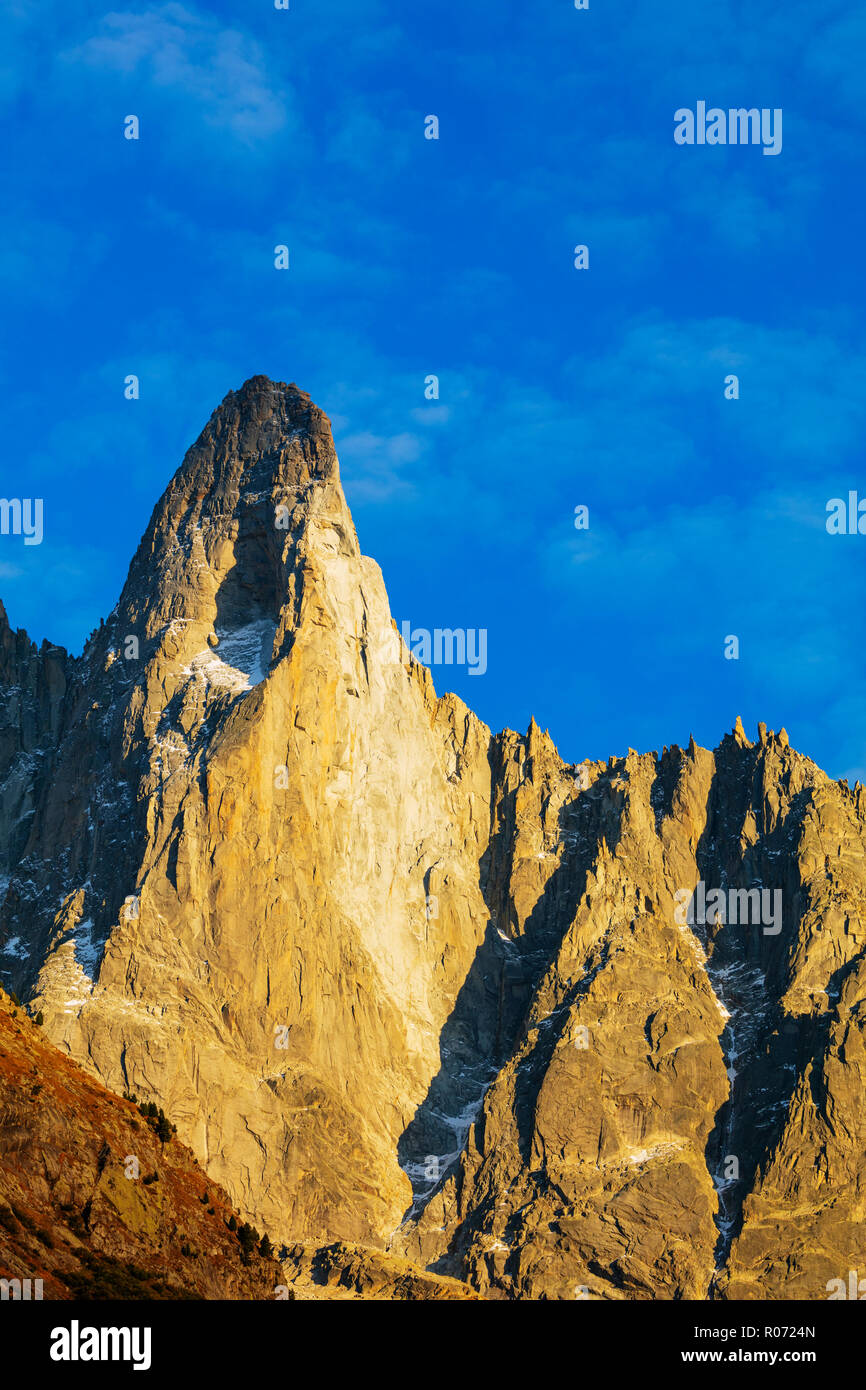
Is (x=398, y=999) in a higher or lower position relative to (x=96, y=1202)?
higher

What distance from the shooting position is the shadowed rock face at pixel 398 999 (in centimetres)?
16700

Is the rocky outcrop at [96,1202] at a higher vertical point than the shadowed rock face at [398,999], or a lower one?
lower

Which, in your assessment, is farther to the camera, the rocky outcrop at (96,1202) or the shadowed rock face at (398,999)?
the shadowed rock face at (398,999)

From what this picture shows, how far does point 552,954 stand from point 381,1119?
83.1ft

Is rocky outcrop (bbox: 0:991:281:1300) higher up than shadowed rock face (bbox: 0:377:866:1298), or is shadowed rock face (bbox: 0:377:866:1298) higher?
shadowed rock face (bbox: 0:377:866:1298)

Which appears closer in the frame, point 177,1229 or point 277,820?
point 177,1229

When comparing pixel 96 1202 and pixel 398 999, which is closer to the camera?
pixel 96 1202

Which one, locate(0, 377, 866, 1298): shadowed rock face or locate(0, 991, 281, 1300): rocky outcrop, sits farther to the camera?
locate(0, 377, 866, 1298): shadowed rock face

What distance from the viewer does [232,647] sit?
197000 millimetres

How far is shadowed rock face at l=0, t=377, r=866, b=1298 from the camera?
167 meters

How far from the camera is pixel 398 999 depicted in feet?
612
